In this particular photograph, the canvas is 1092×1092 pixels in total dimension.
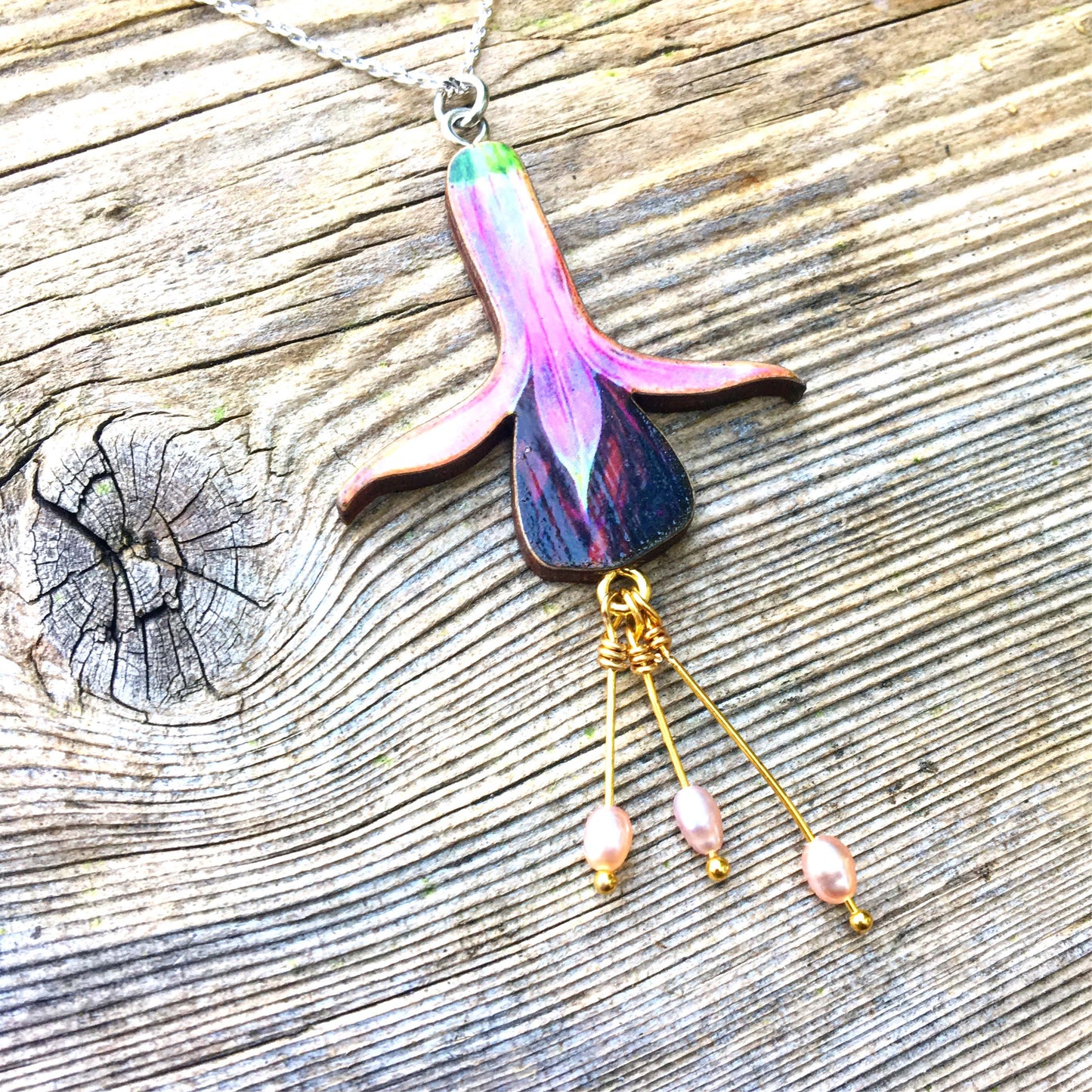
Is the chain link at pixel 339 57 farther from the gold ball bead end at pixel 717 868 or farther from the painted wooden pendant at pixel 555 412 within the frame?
the gold ball bead end at pixel 717 868

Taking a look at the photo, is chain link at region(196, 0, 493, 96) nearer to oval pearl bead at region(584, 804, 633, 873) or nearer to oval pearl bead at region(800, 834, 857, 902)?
oval pearl bead at region(584, 804, 633, 873)

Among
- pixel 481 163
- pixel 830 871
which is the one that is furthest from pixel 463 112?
pixel 830 871

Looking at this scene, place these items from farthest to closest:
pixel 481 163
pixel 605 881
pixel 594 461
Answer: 1. pixel 481 163
2. pixel 594 461
3. pixel 605 881

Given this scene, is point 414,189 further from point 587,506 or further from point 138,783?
point 138,783

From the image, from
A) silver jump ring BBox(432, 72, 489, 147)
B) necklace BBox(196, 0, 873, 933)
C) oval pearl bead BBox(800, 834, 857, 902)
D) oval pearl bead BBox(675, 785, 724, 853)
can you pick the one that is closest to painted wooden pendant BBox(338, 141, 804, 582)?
necklace BBox(196, 0, 873, 933)

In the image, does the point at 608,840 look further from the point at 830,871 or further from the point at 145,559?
the point at 145,559

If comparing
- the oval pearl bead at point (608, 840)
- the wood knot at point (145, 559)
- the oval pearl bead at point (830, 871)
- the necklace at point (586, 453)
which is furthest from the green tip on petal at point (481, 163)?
the oval pearl bead at point (830, 871)

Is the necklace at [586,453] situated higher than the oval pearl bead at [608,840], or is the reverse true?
the necklace at [586,453]
